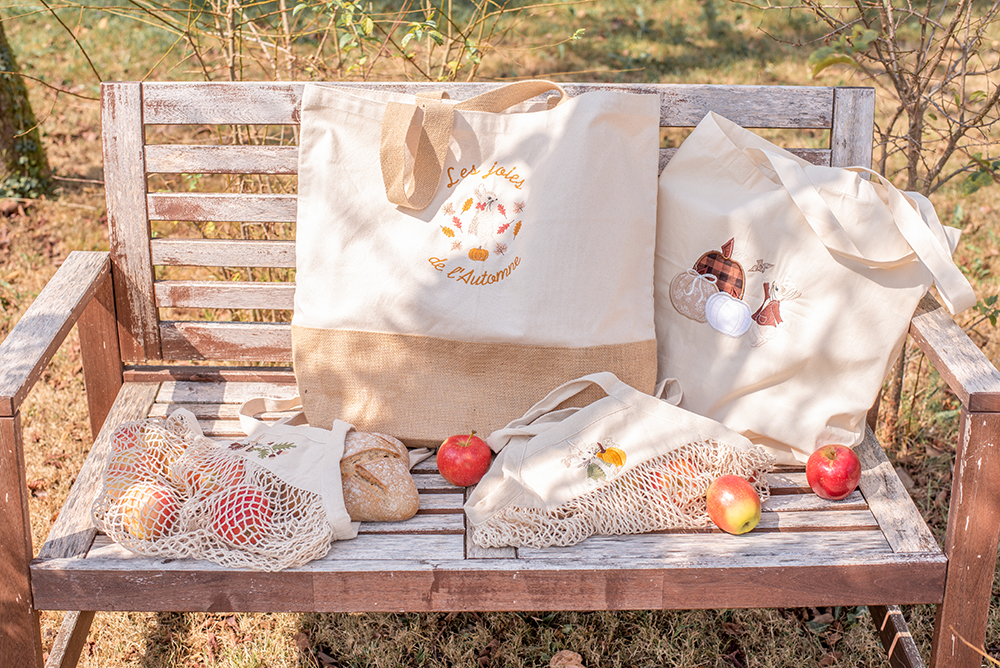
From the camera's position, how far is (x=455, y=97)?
217 cm

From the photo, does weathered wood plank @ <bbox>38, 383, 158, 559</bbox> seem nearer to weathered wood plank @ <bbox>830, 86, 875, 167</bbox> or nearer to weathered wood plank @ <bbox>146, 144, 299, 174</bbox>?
weathered wood plank @ <bbox>146, 144, 299, 174</bbox>

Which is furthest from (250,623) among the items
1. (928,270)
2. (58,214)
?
(58,214)

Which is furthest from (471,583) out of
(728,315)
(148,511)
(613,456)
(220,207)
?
(220,207)

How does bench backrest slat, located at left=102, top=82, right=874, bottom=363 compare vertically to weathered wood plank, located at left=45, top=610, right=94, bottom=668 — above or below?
above

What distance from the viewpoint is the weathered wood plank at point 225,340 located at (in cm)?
232

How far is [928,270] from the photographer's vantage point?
188cm

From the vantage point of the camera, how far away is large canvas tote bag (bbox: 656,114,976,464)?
1.88m

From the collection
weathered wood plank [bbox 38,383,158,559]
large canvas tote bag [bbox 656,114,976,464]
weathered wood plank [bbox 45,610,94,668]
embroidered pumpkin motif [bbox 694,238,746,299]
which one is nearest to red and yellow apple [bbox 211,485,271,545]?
weathered wood plank [bbox 38,383,158,559]

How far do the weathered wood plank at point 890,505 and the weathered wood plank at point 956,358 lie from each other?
12.0 inches

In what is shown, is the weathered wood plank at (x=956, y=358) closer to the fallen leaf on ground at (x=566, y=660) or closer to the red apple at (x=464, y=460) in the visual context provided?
the red apple at (x=464, y=460)

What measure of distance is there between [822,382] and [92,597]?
1641 mm

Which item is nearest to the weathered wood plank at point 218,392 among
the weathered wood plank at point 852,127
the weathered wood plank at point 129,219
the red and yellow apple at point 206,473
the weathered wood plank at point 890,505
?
the weathered wood plank at point 129,219

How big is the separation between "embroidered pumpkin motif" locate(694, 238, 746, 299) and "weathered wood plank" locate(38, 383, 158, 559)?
4.84 feet

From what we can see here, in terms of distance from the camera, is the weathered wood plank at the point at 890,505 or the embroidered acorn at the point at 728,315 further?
the embroidered acorn at the point at 728,315
